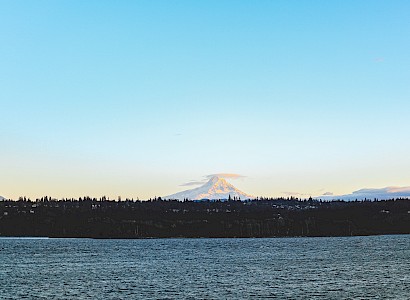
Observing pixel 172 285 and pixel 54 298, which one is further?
pixel 172 285

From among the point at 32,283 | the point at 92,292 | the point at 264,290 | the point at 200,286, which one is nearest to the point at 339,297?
the point at 264,290

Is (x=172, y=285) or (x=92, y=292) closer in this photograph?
(x=92, y=292)

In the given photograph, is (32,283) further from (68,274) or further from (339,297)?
(339,297)

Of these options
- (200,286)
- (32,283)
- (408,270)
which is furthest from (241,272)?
(32,283)

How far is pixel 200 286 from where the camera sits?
311 ft

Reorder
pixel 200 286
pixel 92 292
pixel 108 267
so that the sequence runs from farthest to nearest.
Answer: pixel 108 267
pixel 200 286
pixel 92 292

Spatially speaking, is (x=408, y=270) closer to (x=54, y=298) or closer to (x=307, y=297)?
(x=307, y=297)

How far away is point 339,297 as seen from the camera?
7950 centimetres

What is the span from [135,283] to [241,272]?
28406 millimetres

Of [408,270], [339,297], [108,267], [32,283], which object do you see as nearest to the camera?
[339,297]

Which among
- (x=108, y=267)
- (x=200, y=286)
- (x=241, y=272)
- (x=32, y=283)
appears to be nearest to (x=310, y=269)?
(x=241, y=272)

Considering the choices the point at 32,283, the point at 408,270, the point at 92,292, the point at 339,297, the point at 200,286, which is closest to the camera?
the point at 339,297

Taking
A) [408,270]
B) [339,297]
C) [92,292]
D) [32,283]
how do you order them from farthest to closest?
1. [408,270]
2. [32,283]
3. [92,292]
4. [339,297]

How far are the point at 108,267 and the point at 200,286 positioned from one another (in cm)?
4860
